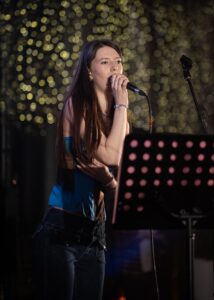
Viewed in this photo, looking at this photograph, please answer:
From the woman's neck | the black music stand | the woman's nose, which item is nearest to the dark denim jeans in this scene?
the black music stand

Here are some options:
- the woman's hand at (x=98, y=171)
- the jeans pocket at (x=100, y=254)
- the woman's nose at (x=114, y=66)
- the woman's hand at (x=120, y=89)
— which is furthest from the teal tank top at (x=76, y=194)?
the woman's nose at (x=114, y=66)

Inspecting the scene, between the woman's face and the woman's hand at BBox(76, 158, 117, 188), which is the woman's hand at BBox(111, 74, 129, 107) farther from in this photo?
the woman's hand at BBox(76, 158, 117, 188)

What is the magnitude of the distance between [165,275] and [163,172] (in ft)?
6.68

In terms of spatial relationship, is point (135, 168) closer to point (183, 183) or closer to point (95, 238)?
point (183, 183)

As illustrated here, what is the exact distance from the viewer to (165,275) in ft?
11.9

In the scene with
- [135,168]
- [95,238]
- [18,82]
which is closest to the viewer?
[135,168]

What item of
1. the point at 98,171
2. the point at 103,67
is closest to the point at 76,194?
the point at 98,171

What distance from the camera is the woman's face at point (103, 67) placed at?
224 centimetres

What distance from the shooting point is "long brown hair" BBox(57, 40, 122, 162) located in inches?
81.9

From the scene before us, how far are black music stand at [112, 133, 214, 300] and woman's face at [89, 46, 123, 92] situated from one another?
1.93 ft

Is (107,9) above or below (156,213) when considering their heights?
above

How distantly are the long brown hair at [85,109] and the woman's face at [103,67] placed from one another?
0.7 inches

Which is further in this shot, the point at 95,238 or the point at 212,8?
the point at 212,8

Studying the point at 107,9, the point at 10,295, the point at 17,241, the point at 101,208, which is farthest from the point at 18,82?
the point at 101,208
